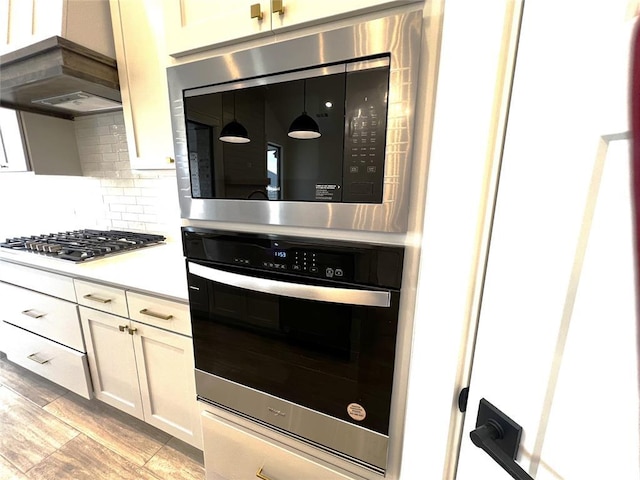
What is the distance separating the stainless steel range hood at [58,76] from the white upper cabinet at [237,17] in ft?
2.81

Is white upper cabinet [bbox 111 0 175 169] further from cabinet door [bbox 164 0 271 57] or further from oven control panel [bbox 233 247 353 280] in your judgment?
oven control panel [bbox 233 247 353 280]

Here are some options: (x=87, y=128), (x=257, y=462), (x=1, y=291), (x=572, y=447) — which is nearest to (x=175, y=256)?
(x=257, y=462)

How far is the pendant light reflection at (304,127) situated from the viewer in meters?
0.68

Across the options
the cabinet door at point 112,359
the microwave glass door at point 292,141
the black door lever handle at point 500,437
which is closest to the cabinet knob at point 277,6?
the microwave glass door at point 292,141

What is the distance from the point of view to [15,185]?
8.02 feet

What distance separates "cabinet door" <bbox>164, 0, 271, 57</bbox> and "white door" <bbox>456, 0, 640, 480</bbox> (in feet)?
1.98

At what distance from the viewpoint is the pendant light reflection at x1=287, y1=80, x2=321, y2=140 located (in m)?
0.68

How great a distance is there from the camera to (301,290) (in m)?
0.76

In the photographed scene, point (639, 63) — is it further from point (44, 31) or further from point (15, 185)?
point (15, 185)

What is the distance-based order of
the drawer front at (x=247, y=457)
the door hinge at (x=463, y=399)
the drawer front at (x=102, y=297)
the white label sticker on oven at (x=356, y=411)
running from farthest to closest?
the drawer front at (x=102, y=297) < the drawer front at (x=247, y=457) < the white label sticker on oven at (x=356, y=411) < the door hinge at (x=463, y=399)

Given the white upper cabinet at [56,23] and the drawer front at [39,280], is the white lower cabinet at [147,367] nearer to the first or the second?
the drawer front at [39,280]

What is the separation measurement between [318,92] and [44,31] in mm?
1611

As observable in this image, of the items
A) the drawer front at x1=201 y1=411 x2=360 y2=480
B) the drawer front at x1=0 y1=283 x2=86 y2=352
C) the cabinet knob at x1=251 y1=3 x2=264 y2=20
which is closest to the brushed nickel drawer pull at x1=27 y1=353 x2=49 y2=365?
the drawer front at x1=0 y1=283 x2=86 y2=352

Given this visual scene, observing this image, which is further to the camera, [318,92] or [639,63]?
[318,92]
